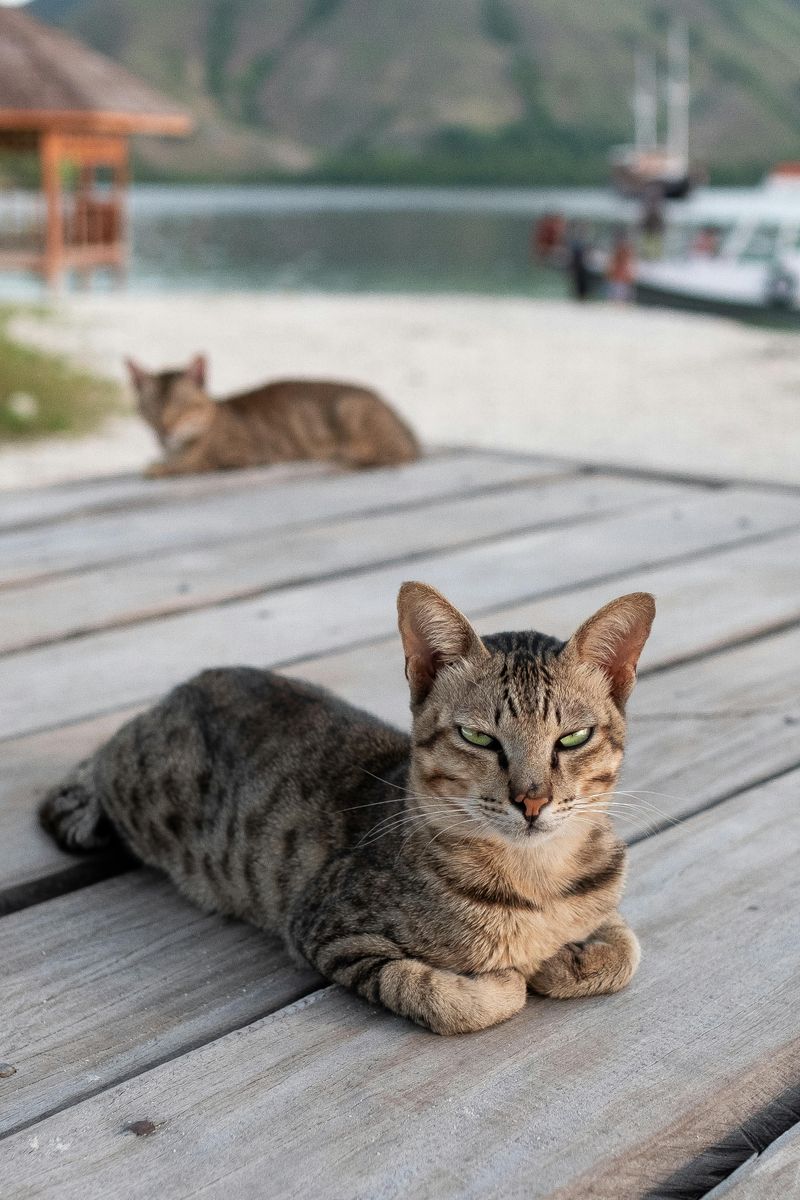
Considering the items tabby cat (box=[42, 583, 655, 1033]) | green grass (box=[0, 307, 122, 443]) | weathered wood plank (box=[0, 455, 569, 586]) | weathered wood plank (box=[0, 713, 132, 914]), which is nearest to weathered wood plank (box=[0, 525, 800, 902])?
weathered wood plank (box=[0, 713, 132, 914])

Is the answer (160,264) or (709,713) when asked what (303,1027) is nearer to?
(709,713)

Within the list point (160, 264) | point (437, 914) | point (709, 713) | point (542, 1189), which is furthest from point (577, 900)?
point (160, 264)

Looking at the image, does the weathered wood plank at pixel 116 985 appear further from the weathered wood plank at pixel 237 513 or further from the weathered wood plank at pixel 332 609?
the weathered wood plank at pixel 237 513

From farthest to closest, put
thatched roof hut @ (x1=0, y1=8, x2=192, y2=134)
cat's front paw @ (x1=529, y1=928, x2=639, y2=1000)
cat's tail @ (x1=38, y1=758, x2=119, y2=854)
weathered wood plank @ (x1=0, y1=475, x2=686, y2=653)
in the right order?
1. thatched roof hut @ (x1=0, y1=8, x2=192, y2=134)
2. weathered wood plank @ (x1=0, y1=475, x2=686, y2=653)
3. cat's tail @ (x1=38, y1=758, x2=119, y2=854)
4. cat's front paw @ (x1=529, y1=928, x2=639, y2=1000)

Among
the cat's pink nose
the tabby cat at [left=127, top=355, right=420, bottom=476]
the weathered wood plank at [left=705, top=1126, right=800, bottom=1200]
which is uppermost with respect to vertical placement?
the cat's pink nose

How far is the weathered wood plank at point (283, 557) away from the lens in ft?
11.2

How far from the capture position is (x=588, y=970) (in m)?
1.84

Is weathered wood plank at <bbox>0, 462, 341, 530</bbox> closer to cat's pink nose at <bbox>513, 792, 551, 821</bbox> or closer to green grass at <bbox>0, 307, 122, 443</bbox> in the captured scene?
cat's pink nose at <bbox>513, 792, 551, 821</bbox>

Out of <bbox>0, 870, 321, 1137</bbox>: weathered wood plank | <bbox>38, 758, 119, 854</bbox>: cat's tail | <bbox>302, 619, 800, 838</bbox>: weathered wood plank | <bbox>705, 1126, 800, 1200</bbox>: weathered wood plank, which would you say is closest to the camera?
<bbox>705, 1126, 800, 1200</bbox>: weathered wood plank

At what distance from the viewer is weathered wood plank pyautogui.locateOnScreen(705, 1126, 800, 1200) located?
1397mm

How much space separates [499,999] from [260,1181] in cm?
46

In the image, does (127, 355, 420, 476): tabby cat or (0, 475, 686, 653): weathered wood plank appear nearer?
(0, 475, 686, 653): weathered wood plank

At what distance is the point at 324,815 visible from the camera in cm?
216

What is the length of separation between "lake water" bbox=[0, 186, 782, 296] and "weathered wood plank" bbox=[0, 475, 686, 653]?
23.0m
